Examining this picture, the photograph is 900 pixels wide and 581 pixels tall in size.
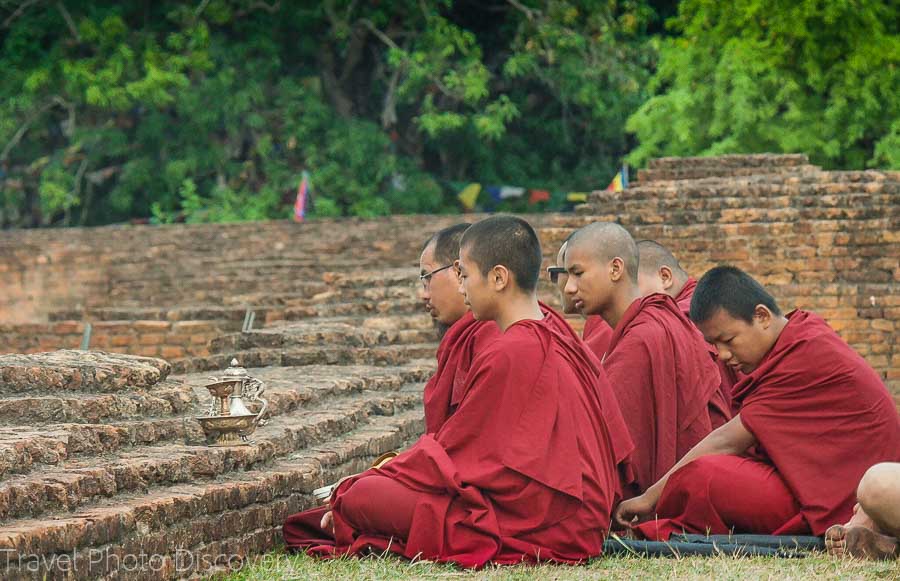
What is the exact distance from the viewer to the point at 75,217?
86.0 feet

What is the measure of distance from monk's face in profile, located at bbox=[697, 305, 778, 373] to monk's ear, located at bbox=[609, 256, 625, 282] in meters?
0.75

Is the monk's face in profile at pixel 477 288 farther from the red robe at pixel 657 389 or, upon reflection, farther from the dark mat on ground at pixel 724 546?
the red robe at pixel 657 389

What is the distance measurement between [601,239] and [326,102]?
20.0m

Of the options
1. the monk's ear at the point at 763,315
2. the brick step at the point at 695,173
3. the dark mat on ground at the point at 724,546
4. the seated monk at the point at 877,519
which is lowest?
the dark mat on ground at the point at 724,546

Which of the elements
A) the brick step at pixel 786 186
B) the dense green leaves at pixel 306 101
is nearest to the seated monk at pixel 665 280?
the brick step at pixel 786 186

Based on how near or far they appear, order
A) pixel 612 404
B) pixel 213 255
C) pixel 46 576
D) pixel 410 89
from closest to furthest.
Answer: pixel 46 576 → pixel 612 404 → pixel 213 255 → pixel 410 89

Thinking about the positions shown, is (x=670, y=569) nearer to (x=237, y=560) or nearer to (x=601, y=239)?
(x=237, y=560)

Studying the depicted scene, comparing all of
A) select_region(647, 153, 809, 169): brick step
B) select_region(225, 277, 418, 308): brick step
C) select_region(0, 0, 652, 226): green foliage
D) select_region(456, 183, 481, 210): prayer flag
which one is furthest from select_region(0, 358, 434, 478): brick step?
select_region(456, 183, 481, 210): prayer flag

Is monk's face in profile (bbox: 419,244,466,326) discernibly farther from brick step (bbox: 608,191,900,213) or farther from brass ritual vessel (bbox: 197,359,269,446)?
brick step (bbox: 608,191,900,213)

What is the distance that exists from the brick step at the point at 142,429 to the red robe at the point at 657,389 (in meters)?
1.48

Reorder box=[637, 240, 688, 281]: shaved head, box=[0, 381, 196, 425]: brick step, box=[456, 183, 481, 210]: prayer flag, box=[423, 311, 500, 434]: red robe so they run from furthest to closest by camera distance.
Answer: box=[456, 183, 481, 210]: prayer flag
box=[637, 240, 688, 281]: shaved head
box=[423, 311, 500, 434]: red robe
box=[0, 381, 196, 425]: brick step

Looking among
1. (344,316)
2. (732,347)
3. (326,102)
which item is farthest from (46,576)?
(326,102)

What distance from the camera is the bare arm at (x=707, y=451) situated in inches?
205

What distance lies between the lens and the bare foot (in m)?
4.55
